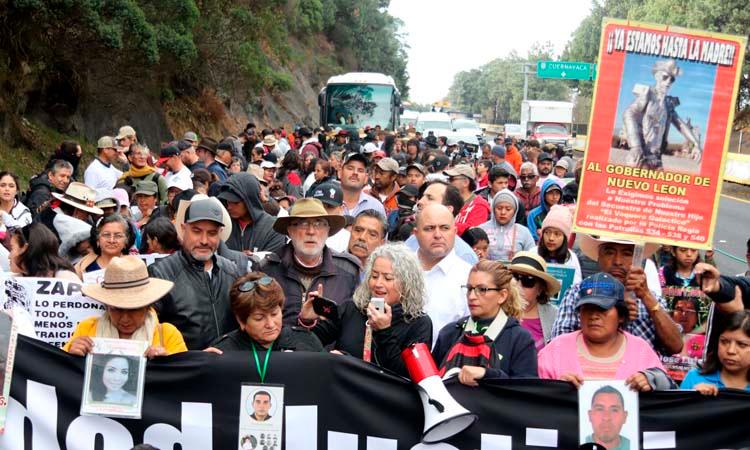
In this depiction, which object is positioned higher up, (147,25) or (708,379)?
(147,25)

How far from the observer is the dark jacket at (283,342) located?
5105mm

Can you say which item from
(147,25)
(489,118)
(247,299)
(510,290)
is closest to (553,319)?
(510,290)

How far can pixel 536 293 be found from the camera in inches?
249

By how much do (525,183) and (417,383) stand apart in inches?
299

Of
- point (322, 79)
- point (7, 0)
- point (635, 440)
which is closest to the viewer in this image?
point (635, 440)

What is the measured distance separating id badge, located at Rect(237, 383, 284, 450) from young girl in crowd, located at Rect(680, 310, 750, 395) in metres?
2.12

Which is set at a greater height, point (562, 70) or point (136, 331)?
point (562, 70)

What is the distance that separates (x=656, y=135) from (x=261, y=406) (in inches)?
99.2

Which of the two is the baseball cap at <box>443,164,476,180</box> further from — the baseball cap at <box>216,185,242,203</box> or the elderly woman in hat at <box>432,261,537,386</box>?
the elderly woman in hat at <box>432,261,537,386</box>

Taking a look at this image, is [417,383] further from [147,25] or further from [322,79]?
[322,79]

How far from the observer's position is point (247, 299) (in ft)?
16.3

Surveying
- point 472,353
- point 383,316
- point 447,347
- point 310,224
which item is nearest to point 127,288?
point 383,316

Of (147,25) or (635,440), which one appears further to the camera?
(147,25)

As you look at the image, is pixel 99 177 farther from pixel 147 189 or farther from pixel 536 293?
pixel 536 293
